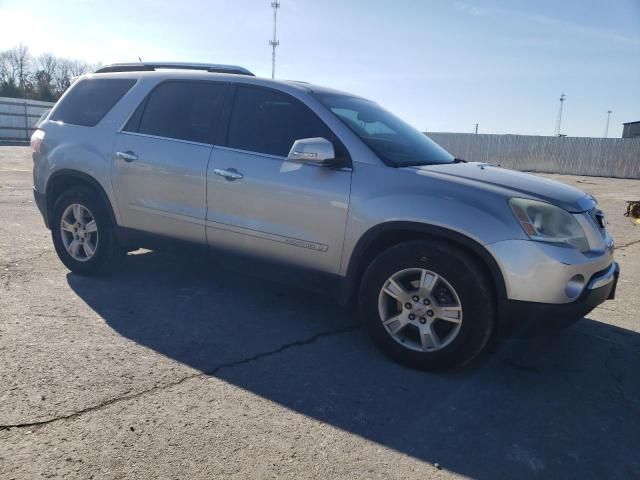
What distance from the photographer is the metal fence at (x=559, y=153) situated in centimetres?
2927

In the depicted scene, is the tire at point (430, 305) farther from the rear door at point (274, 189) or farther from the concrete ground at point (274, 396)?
the rear door at point (274, 189)

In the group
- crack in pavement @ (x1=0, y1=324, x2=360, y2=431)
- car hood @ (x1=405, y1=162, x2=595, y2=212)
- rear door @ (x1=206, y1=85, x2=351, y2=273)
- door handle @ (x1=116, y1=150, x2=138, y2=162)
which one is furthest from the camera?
door handle @ (x1=116, y1=150, x2=138, y2=162)

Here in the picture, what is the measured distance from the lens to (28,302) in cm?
405

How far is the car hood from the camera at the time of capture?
319 cm

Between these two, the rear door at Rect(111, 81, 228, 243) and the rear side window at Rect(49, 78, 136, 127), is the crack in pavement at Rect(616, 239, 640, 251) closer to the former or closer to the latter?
the rear door at Rect(111, 81, 228, 243)

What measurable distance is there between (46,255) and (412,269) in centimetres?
426

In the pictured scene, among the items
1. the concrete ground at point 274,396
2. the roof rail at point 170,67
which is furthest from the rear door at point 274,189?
the concrete ground at point 274,396

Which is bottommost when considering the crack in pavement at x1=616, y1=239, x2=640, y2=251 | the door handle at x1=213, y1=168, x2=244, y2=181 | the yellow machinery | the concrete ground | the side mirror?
the concrete ground

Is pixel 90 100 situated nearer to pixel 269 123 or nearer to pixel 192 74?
pixel 192 74

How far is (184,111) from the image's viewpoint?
4285 millimetres

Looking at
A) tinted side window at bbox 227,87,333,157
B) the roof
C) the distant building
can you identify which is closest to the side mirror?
tinted side window at bbox 227,87,333,157

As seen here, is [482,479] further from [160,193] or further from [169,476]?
[160,193]

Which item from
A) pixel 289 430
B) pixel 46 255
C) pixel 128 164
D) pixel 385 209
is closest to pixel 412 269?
pixel 385 209

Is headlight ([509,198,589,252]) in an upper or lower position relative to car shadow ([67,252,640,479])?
upper
